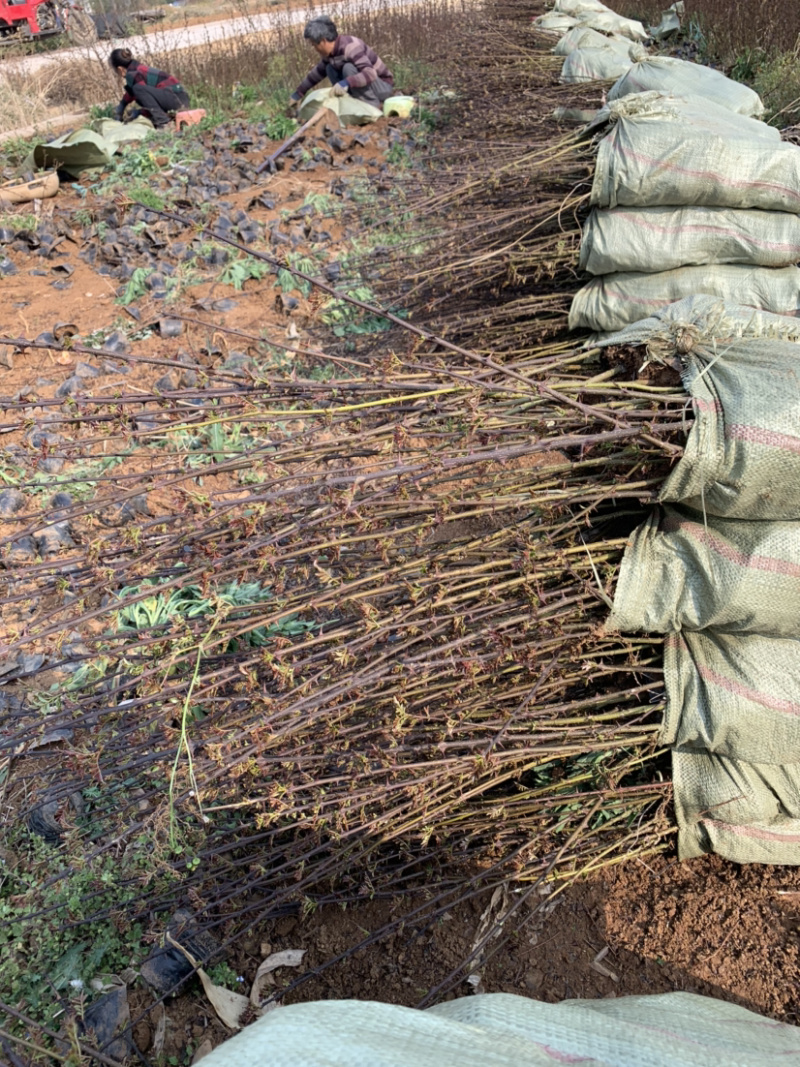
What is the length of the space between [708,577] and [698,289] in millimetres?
1950

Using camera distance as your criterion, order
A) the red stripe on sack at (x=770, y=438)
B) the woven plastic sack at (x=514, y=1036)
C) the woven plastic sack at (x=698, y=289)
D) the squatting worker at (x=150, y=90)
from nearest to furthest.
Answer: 1. the woven plastic sack at (x=514, y=1036)
2. the red stripe on sack at (x=770, y=438)
3. the woven plastic sack at (x=698, y=289)
4. the squatting worker at (x=150, y=90)

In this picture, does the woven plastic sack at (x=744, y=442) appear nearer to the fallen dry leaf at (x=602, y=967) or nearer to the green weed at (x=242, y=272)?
the fallen dry leaf at (x=602, y=967)

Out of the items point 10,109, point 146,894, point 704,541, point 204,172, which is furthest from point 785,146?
point 10,109

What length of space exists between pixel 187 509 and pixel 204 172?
7.20 metres

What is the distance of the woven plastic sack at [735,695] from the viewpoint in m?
1.82

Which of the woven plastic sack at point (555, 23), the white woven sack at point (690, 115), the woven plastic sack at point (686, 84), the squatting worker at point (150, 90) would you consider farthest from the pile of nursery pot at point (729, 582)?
the squatting worker at point (150, 90)

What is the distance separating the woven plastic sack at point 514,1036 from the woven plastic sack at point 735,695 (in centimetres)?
59

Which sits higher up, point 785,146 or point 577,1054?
point 785,146

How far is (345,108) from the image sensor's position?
332 inches

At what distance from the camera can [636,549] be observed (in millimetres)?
1875

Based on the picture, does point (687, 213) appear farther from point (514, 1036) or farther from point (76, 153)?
point (76, 153)

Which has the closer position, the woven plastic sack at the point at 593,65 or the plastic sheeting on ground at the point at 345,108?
the woven plastic sack at the point at 593,65

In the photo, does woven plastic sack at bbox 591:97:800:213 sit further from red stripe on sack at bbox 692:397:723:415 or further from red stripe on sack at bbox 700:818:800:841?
red stripe on sack at bbox 700:818:800:841

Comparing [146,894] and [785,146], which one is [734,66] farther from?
[146,894]
